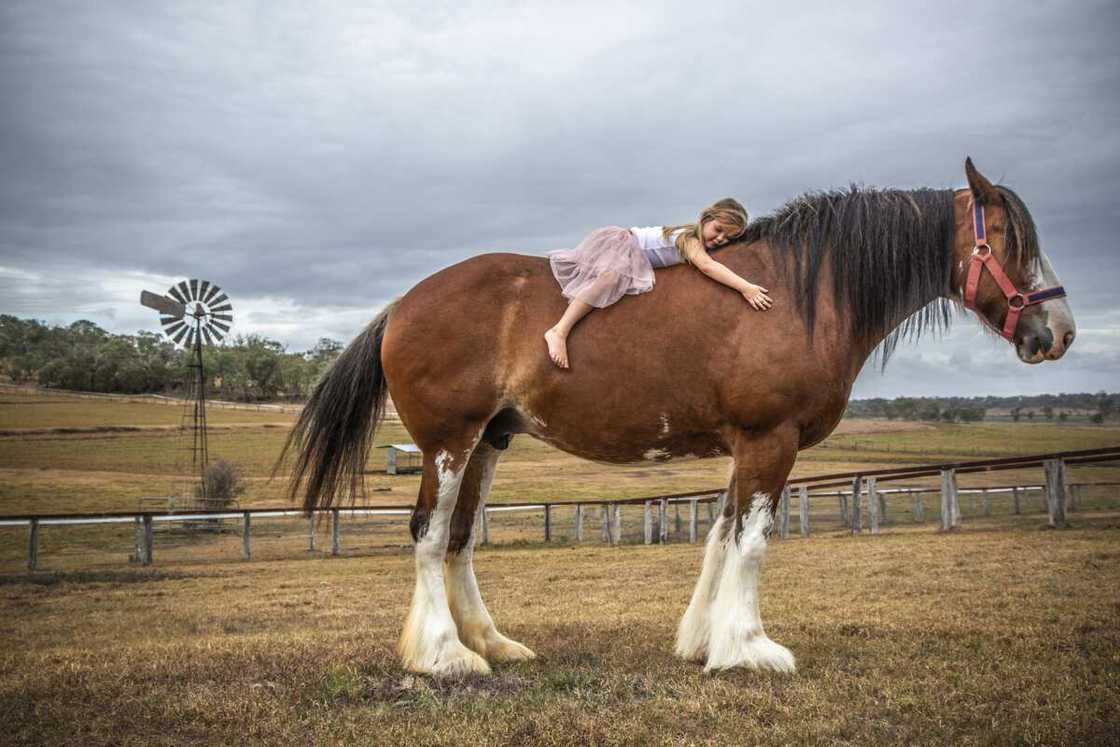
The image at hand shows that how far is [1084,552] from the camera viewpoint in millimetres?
9211

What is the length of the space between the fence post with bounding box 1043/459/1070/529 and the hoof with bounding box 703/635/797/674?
10775 millimetres

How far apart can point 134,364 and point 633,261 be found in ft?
261

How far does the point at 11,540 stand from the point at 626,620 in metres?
24.8

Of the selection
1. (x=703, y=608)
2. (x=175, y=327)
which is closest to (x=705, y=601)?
(x=703, y=608)

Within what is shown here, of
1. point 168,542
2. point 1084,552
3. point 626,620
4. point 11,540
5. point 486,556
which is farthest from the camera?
point 168,542

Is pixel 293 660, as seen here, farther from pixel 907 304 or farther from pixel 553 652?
pixel 907 304

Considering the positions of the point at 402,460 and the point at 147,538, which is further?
the point at 402,460

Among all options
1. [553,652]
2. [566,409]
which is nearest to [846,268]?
[566,409]

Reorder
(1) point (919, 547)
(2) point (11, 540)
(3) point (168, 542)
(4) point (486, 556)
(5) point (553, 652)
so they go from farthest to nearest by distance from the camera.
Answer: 1. (3) point (168, 542)
2. (2) point (11, 540)
3. (4) point (486, 556)
4. (1) point (919, 547)
5. (5) point (553, 652)

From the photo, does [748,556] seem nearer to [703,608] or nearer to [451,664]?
[703,608]

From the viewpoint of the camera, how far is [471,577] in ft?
18.2

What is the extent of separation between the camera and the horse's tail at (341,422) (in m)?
5.73

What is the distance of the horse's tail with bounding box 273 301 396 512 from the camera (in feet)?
18.8

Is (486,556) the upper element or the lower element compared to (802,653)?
lower
